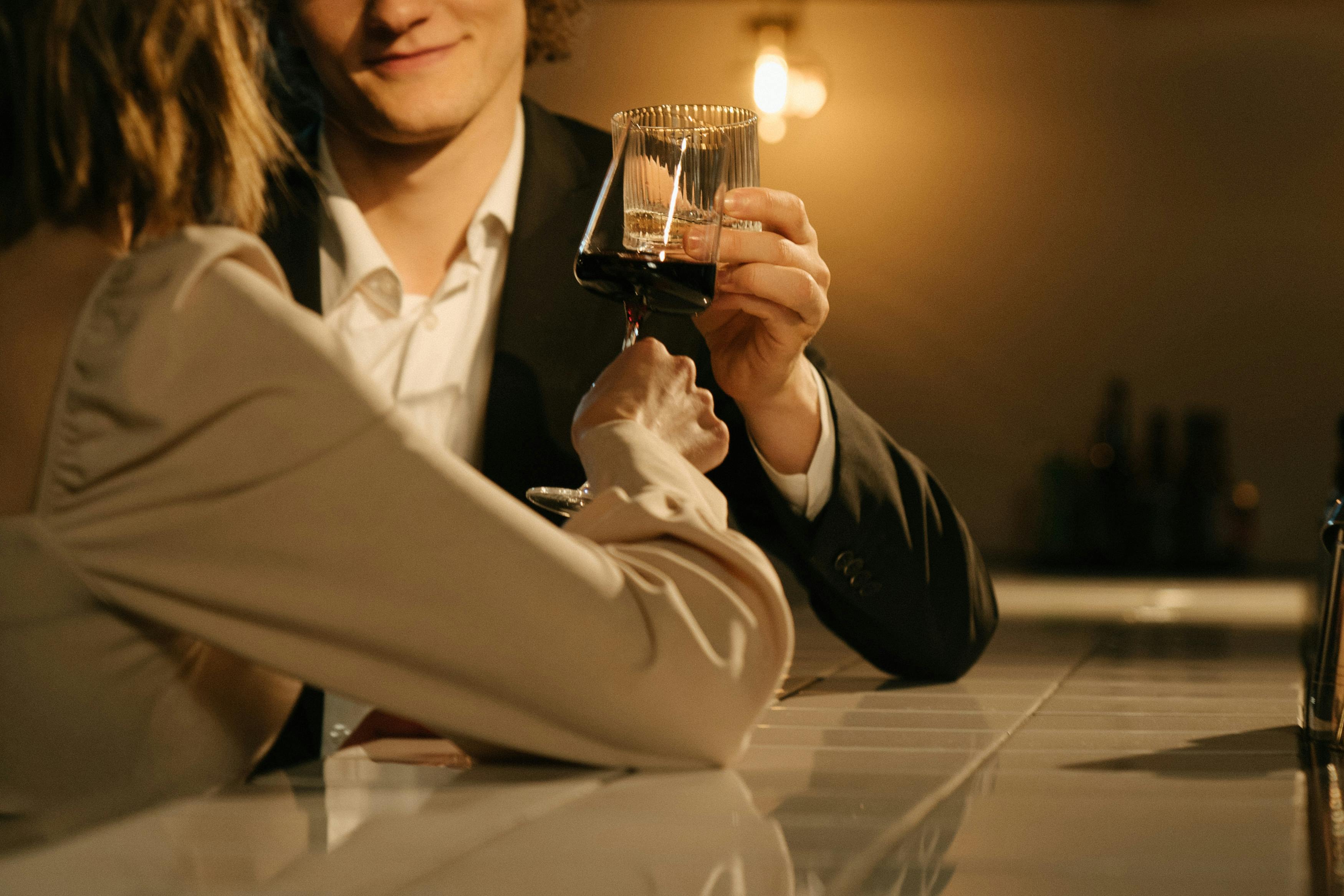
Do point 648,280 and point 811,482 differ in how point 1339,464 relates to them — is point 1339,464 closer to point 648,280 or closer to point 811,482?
point 811,482

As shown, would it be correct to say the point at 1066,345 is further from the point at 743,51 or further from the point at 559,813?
the point at 559,813

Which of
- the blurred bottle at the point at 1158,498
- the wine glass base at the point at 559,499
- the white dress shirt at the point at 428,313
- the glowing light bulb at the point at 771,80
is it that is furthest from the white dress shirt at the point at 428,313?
the blurred bottle at the point at 1158,498

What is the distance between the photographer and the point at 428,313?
1.45m

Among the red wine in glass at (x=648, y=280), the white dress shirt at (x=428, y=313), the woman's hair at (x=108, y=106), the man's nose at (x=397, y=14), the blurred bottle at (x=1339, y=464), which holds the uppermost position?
the man's nose at (x=397, y=14)

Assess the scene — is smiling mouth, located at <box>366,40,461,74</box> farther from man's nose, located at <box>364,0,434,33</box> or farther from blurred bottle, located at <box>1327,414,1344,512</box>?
blurred bottle, located at <box>1327,414,1344,512</box>

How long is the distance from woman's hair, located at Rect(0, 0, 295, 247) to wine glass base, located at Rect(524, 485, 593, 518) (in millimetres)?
402

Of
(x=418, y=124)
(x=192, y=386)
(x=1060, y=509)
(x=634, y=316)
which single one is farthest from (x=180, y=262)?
(x=1060, y=509)

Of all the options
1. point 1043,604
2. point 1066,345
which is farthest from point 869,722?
point 1066,345

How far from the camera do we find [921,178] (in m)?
2.84

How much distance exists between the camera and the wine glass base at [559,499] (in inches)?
42.2

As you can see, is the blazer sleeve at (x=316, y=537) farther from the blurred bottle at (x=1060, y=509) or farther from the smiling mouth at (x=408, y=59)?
the blurred bottle at (x=1060, y=509)

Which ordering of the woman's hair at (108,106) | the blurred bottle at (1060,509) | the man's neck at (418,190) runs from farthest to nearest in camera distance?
the blurred bottle at (1060,509)
the man's neck at (418,190)
the woman's hair at (108,106)

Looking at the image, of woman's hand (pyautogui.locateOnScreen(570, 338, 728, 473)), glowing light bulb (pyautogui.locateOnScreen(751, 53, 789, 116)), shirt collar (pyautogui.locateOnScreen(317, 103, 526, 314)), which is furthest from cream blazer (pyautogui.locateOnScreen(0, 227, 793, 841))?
glowing light bulb (pyautogui.locateOnScreen(751, 53, 789, 116))

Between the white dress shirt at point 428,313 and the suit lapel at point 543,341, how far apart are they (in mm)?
24
